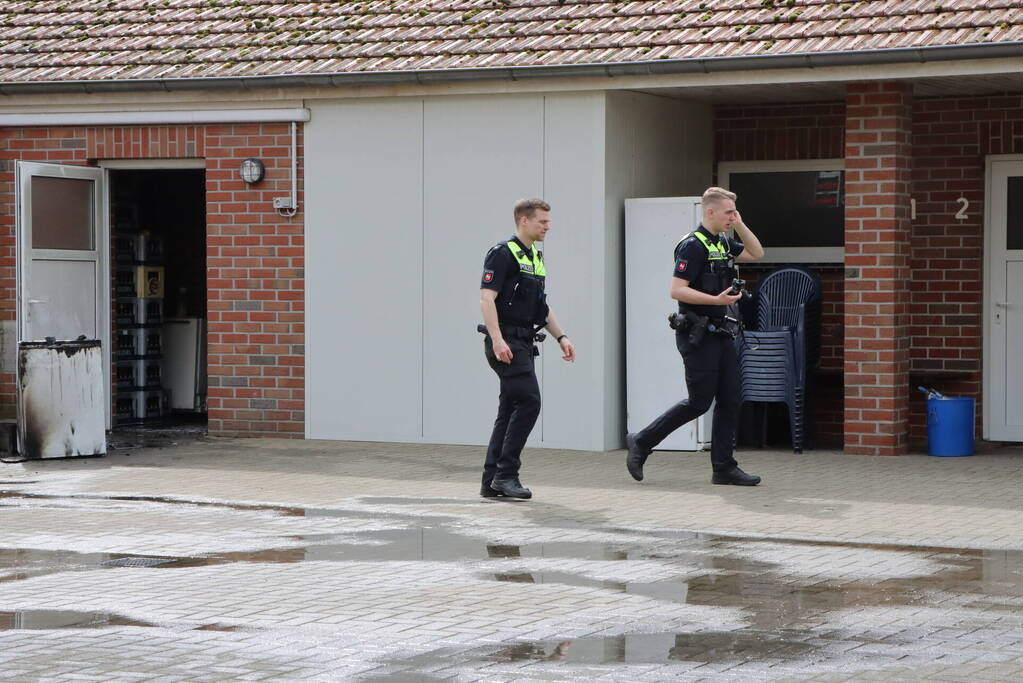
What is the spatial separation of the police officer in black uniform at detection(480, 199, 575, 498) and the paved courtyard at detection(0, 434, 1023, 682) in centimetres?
43

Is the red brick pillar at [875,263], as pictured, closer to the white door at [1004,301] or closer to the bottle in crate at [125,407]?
the white door at [1004,301]

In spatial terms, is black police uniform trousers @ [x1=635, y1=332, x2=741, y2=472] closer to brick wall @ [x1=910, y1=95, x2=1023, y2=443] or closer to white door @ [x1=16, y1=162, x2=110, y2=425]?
brick wall @ [x1=910, y1=95, x2=1023, y2=443]

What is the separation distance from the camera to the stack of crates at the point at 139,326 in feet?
54.4

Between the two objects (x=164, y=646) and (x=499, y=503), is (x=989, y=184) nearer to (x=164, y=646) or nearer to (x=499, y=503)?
(x=499, y=503)

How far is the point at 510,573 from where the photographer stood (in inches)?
316

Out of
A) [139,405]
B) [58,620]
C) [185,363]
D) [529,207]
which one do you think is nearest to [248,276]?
[139,405]

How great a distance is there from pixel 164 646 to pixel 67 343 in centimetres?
710

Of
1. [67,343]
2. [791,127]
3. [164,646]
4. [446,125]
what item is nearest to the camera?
[164,646]

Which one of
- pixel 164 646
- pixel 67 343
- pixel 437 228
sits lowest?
pixel 164 646

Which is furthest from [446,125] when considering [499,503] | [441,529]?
[441,529]

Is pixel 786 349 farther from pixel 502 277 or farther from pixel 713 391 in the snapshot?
pixel 502 277

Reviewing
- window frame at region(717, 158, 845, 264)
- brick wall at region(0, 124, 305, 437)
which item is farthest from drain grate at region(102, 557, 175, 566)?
window frame at region(717, 158, 845, 264)

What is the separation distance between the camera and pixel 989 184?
14.3 m

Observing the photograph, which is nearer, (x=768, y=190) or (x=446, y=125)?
(x=446, y=125)
